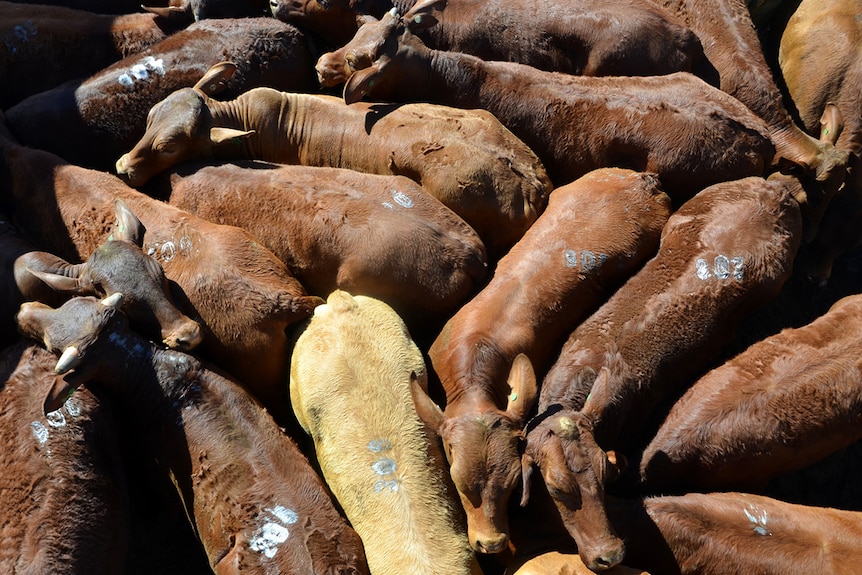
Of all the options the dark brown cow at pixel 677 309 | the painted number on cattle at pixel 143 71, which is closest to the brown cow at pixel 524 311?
the dark brown cow at pixel 677 309

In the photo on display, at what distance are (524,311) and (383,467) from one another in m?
1.38

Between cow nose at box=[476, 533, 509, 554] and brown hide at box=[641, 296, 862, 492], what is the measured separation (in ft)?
3.68

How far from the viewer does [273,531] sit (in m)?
4.57

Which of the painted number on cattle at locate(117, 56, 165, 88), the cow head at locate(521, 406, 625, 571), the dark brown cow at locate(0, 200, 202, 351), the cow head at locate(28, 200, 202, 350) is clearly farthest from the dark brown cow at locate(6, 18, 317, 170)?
the cow head at locate(521, 406, 625, 571)

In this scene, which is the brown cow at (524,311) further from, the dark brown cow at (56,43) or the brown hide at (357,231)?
the dark brown cow at (56,43)

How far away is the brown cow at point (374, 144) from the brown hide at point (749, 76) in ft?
5.87

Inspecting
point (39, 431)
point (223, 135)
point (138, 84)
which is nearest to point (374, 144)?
point (223, 135)

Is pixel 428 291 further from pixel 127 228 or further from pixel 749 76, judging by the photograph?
pixel 749 76

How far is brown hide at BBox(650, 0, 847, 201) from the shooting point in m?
6.22

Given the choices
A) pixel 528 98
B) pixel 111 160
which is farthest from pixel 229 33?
pixel 528 98

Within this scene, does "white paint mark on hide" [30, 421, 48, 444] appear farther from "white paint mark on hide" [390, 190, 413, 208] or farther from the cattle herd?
"white paint mark on hide" [390, 190, 413, 208]

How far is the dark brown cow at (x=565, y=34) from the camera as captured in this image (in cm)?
645

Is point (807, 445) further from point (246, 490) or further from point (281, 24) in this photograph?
point (281, 24)

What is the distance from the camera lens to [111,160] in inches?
254
